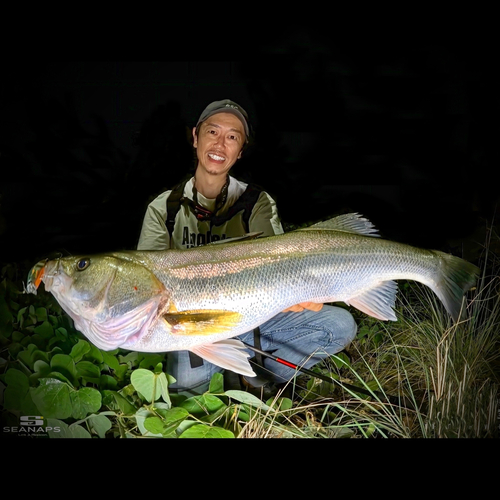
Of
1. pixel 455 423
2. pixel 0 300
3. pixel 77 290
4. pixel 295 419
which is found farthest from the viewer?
pixel 0 300

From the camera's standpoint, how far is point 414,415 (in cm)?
232

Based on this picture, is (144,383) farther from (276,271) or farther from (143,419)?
(276,271)

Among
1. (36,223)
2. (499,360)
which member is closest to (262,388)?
(499,360)

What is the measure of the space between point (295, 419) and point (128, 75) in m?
2.09

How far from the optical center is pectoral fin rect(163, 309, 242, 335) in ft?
6.88

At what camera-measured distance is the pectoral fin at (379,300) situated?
7.73 ft

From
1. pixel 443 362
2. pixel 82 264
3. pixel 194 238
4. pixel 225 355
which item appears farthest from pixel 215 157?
pixel 443 362

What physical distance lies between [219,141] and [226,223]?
494 millimetres

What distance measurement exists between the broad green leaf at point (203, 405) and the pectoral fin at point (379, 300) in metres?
0.87

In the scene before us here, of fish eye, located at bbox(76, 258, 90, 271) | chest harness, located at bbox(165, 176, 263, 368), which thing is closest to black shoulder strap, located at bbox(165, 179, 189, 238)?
chest harness, located at bbox(165, 176, 263, 368)

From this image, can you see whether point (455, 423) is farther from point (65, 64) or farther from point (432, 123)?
point (65, 64)

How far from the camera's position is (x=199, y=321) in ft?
6.89

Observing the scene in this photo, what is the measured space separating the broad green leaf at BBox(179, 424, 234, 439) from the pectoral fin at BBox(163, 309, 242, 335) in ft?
1.55

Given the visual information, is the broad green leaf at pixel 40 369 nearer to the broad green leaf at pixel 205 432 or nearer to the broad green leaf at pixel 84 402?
the broad green leaf at pixel 84 402
